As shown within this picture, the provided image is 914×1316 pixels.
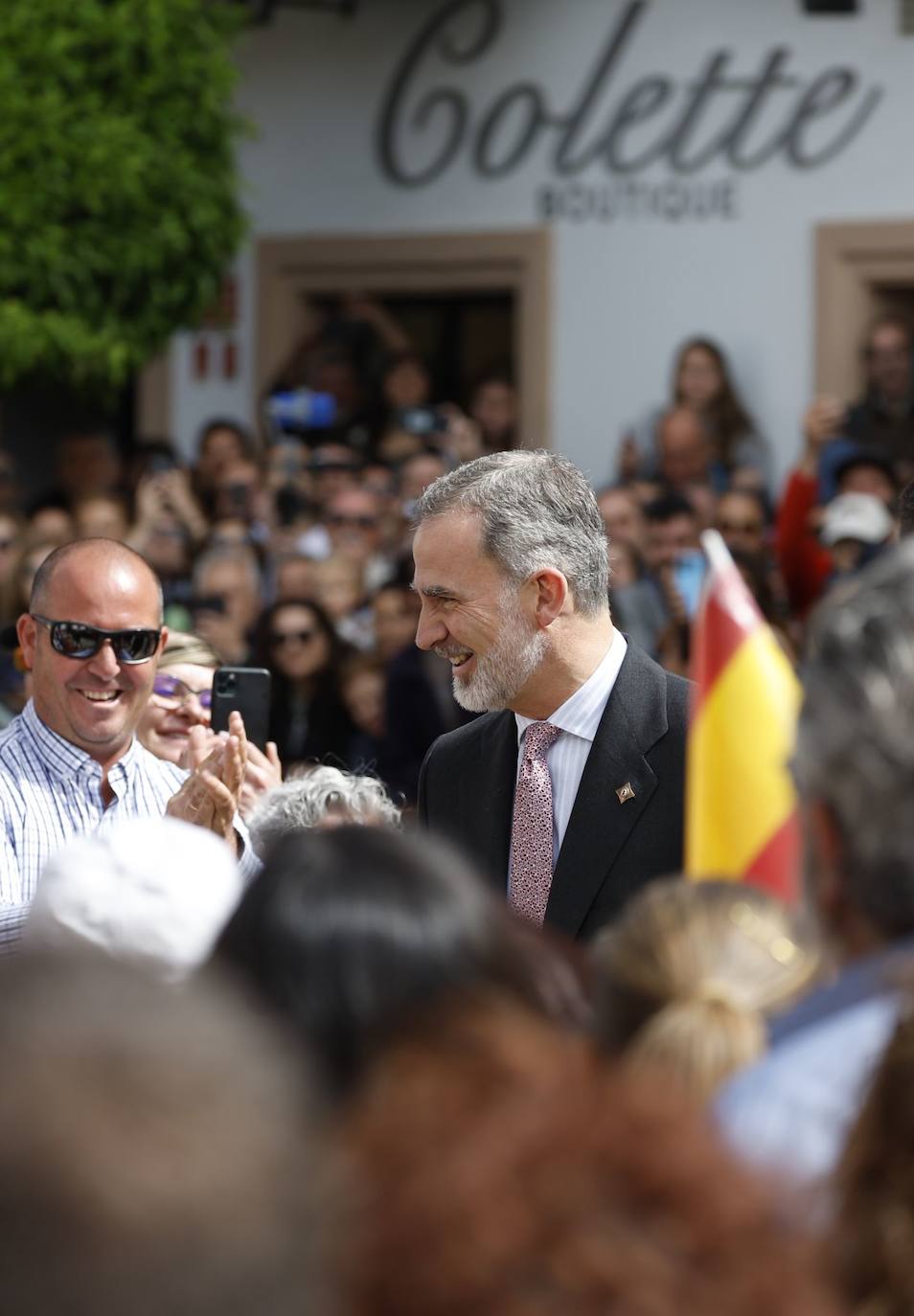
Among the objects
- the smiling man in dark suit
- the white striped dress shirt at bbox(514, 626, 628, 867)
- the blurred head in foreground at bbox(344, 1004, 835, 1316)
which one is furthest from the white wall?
the blurred head in foreground at bbox(344, 1004, 835, 1316)

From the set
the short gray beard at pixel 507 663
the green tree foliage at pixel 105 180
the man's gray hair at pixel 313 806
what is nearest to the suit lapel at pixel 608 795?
the short gray beard at pixel 507 663

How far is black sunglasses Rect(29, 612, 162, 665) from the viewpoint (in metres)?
4.75

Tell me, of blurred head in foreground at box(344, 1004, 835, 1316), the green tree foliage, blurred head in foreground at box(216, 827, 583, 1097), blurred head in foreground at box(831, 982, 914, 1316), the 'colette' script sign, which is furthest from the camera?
the 'colette' script sign

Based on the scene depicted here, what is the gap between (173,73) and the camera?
35.1 feet

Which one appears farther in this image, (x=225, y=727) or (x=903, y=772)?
(x=225, y=727)

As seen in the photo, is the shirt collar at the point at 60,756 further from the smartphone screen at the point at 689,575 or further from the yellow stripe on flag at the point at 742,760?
the smartphone screen at the point at 689,575

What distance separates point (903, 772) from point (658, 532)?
Result: 23.5 ft

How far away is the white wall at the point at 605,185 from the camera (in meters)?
11.6

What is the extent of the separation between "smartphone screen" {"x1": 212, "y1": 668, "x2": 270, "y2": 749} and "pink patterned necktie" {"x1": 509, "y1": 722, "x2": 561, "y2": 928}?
38.0 inches

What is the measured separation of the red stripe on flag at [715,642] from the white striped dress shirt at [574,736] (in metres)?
1.48

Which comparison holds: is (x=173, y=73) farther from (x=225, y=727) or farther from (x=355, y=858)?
(x=355, y=858)

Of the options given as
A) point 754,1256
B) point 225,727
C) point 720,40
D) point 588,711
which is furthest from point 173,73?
point 754,1256

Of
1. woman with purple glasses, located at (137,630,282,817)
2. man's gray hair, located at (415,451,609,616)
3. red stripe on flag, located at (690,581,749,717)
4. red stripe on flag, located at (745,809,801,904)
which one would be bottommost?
red stripe on flag, located at (745,809,801,904)

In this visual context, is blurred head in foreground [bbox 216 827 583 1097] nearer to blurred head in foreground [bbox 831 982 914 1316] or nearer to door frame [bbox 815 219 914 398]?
blurred head in foreground [bbox 831 982 914 1316]
